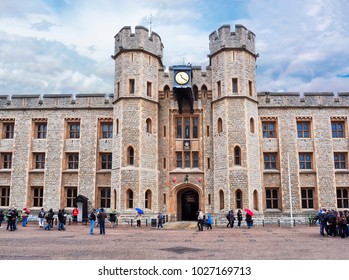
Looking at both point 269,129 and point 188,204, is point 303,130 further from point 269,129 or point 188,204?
point 188,204

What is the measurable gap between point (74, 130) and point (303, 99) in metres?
19.1

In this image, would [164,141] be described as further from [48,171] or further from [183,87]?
[48,171]

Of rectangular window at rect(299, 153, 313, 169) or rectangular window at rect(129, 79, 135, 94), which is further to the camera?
rectangular window at rect(299, 153, 313, 169)

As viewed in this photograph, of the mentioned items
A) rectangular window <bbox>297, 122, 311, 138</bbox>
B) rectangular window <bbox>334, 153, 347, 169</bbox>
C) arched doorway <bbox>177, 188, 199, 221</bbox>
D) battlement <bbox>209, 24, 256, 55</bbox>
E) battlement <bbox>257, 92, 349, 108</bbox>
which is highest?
battlement <bbox>209, 24, 256, 55</bbox>

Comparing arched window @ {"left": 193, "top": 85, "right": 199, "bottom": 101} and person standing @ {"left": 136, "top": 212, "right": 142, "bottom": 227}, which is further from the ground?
arched window @ {"left": 193, "top": 85, "right": 199, "bottom": 101}

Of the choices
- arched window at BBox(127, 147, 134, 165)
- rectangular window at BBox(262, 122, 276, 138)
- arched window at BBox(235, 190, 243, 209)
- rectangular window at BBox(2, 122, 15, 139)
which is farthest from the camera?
rectangular window at BBox(2, 122, 15, 139)

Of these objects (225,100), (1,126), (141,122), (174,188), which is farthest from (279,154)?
(1,126)

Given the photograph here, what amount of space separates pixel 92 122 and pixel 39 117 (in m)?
4.62

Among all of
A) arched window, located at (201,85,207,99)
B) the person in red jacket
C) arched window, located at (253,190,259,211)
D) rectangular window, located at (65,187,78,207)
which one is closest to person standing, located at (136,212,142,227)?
the person in red jacket

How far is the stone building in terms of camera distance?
26.0 metres

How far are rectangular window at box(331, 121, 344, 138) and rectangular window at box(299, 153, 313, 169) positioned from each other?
270 centimetres

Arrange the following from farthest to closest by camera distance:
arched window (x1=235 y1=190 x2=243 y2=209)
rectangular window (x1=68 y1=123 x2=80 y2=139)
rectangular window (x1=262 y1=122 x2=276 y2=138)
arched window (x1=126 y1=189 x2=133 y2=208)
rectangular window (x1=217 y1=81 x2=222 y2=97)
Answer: rectangular window (x1=68 y1=123 x2=80 y2=139) → rectangular window (x1=262 y1=122 x2=276 y2=138) → rectangular window (x1=217 y1=81 x2=222 y2=97) → arched window (x1=126 y1=189 x2=133 y2=208) → arched window (x1=235 y1=190 x2=243 y2=209)

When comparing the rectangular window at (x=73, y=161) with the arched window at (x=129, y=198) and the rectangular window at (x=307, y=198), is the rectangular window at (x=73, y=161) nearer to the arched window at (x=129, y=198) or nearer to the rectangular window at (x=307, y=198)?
the arched window at (x=129, y=198)

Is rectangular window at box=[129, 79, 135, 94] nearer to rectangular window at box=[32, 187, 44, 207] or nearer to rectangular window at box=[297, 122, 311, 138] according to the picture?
rectangular window at box=[32, 187, 44, 207]
